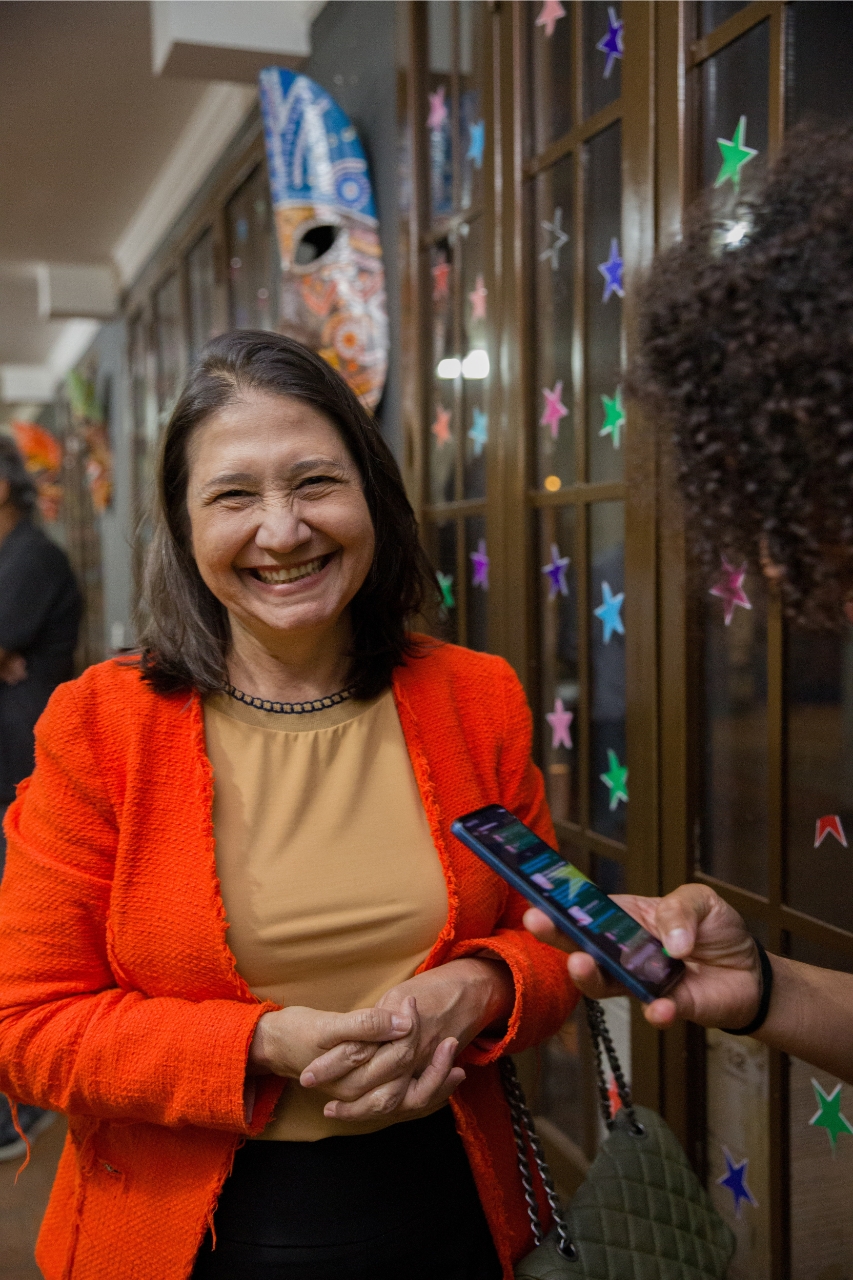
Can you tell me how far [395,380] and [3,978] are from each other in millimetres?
2258

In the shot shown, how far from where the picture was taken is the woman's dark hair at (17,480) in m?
3.01

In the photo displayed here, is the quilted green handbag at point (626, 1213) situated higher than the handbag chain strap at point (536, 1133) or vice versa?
the handbag chain strap at point (536, 1133)

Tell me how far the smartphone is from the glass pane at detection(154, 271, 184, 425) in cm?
503

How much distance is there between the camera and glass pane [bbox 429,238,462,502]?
2818mm

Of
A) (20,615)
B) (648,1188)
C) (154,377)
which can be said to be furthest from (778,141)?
(154,377)

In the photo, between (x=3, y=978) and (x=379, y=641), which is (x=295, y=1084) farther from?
(x=379, y=641)

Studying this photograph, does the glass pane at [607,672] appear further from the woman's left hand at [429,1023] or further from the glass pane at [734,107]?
the woman's left hand at [429,1023]

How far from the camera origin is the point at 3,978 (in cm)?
114

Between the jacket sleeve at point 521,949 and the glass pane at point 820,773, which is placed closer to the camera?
the jacket sleeve at point 521,949

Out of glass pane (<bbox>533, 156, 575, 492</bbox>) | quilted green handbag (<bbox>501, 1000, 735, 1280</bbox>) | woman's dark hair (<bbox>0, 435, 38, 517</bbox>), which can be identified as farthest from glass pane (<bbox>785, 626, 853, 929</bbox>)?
woman's dark hair (<bbox>0, 435, 38, 517</bbox>)

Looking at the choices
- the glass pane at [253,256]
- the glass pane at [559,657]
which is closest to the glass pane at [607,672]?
the glass pane at [559,657]

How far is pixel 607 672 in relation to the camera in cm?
221

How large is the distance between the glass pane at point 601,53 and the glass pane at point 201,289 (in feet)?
10.5

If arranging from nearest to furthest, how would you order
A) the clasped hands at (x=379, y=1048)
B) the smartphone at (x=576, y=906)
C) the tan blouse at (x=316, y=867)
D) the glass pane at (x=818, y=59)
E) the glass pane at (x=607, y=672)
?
the smartphone at (x=576, y=906) → the clasped hands at (x=379, y=1048) → the tan blouse at (x=316, y=867) → the glass pane at (x=818, y=59) → the glass pane at (x=607, y=672)
